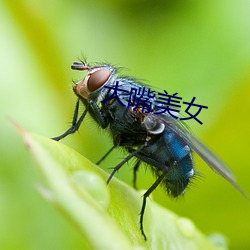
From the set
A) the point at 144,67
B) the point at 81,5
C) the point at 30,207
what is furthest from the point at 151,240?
the point at 81,5

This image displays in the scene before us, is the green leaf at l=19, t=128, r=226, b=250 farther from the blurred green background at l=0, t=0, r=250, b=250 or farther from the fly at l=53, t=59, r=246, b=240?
the blurred green background at l=0, t=0, r=250, b=250

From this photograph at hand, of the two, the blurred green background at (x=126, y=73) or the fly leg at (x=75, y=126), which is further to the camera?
the blurred green background at (x=126, y=73)

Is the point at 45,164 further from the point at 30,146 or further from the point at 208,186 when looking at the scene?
the point at 208,186

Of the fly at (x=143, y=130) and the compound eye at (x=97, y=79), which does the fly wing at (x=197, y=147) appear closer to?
the fly at (x=143, y=130)

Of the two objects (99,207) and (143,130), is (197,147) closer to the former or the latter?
(143,130)

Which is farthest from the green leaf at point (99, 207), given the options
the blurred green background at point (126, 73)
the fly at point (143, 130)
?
the blurred green background at point (126, 73)
